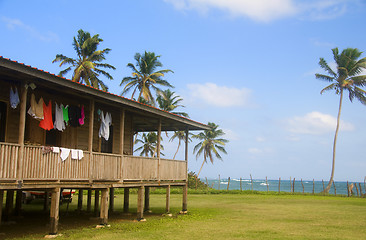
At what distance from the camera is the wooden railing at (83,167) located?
10.8 metres

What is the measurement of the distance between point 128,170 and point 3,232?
16.0 ft

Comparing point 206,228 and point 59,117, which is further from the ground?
point 59,117

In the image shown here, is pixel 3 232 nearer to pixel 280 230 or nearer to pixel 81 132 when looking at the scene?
pixel 81 132

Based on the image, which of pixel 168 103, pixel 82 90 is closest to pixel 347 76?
pixel 168 103

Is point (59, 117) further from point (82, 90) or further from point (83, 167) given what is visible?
point (83, 167)

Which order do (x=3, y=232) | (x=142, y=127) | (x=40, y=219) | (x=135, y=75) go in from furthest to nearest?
(x=135, y=75) → (x=142, y=127) → (x=40, y=219) → (x=3, y=232)

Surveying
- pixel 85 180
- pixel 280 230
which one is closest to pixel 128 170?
pixel 85 180

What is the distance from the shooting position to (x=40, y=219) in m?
16.8

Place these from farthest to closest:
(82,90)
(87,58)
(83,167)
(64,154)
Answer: (87,58)
(83,167)
(82,90)
(64,154)

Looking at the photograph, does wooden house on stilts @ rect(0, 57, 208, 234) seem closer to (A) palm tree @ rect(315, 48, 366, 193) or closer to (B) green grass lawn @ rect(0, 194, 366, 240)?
(B) green grass lawn @ rect(0, 194, 366, 240)

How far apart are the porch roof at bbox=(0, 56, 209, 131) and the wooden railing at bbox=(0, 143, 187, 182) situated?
6.42 feet

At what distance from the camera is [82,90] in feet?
42.2

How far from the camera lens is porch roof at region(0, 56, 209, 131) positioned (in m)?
10.8

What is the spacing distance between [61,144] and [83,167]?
2597mm
